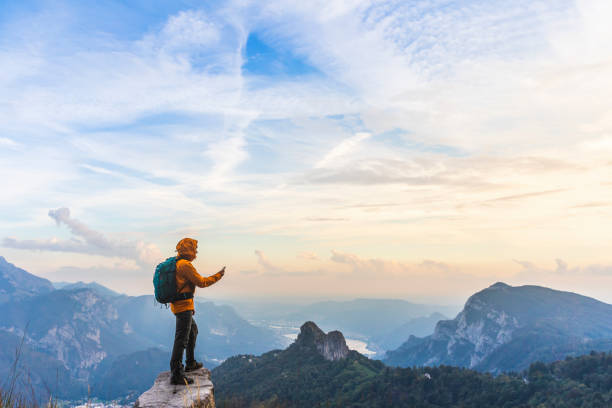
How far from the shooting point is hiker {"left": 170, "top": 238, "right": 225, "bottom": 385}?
1230cm

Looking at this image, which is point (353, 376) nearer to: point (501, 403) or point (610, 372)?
point (501, 403)

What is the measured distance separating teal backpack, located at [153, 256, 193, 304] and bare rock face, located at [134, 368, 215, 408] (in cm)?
265

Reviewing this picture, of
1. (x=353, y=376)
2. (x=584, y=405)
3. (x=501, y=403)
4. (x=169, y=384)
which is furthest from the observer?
(x=353, y=376)

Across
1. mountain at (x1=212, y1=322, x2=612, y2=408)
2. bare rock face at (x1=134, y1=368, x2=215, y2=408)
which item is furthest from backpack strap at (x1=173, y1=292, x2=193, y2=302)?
mountain at (x1=212, y1=322, x2=612, y2=408)

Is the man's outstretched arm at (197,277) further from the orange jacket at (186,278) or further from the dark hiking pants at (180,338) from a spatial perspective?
the dark hiking pants at (180,338)

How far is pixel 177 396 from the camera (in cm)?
1109

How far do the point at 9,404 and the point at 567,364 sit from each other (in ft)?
769

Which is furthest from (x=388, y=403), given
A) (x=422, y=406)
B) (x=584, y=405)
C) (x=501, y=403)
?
(x=584, y=405)

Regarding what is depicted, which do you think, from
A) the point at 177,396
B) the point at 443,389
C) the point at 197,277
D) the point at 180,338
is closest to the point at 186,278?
the point at 197,277

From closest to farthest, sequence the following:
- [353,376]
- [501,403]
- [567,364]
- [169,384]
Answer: [169,384], [501,403], [567,364], [353,376]

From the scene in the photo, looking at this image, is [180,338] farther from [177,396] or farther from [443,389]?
[443,389]

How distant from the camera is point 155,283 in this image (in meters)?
12.6

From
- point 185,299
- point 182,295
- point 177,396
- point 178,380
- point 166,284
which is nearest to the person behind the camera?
point 177,396

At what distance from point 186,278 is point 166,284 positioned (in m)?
0.66
